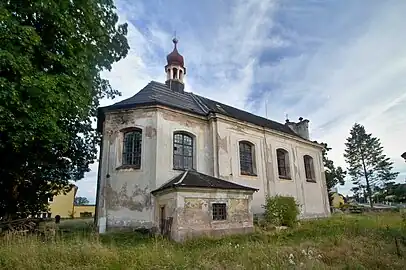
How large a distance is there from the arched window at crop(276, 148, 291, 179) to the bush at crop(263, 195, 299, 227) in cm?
406

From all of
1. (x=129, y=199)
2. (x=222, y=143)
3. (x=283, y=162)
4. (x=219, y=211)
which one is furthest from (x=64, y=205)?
(x=219, y=211)

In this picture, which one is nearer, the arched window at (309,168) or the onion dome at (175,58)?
the onion dome at (175,58)

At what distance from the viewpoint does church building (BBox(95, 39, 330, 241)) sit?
11.6 metres

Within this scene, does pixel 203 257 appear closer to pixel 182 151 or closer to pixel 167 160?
pixel 167 160

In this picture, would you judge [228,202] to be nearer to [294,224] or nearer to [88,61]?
[294,224]

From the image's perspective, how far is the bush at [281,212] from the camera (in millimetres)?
14523

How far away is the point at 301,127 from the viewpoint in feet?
79.6

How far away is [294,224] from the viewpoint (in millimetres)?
14656

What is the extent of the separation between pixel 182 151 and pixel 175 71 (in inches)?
263

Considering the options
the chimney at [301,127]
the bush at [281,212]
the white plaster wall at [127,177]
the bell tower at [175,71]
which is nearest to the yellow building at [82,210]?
the bell tower at [175,71]

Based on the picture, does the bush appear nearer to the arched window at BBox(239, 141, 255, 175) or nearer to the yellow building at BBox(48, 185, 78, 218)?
the arched window at BBox(239, 141, 255, 175)

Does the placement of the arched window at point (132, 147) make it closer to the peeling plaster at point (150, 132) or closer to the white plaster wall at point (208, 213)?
the peeling plaster at point (150, 132)

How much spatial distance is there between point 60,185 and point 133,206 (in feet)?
20.1

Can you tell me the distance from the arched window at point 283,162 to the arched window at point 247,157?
9.17 ft
